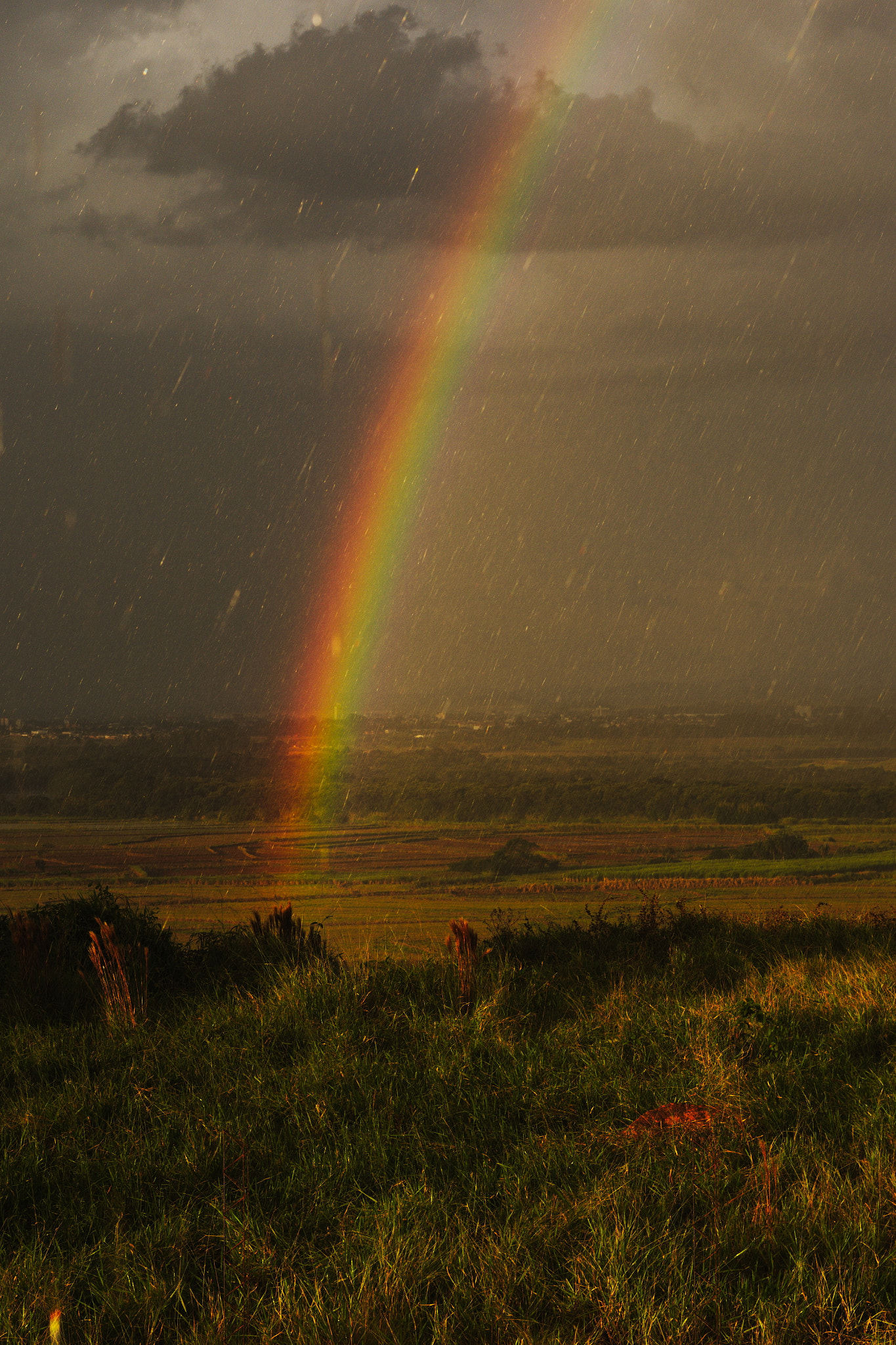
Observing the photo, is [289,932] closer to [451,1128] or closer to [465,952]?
[465,952]

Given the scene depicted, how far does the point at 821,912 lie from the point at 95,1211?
30.1 ft

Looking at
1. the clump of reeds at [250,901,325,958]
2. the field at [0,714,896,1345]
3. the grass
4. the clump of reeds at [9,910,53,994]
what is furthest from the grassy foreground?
the grass

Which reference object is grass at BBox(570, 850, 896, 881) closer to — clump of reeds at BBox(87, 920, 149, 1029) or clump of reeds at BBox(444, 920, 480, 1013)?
clump of reeds at BBox(444, 920, 480, 1013)

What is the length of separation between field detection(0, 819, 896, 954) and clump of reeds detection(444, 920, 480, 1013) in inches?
1974

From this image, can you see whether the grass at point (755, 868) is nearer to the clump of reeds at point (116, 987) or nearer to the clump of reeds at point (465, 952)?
the clump of reeds at point (465, 952)

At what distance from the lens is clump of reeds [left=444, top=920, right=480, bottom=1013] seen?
750 centimetres

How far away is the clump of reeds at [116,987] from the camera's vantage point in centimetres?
729

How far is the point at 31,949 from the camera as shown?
28.6 ft

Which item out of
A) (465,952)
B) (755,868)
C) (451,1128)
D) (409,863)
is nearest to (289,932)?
(465,952)

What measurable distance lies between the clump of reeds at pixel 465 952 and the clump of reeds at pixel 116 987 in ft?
7.04

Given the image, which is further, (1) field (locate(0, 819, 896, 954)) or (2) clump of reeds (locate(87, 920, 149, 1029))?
(1) field (locate(0, 819, 896, 954))

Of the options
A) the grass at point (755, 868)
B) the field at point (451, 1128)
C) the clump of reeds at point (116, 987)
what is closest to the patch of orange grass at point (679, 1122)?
the field at point (451, 1128)

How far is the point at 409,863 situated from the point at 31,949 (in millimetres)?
127084

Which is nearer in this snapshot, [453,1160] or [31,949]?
[453,1160]
